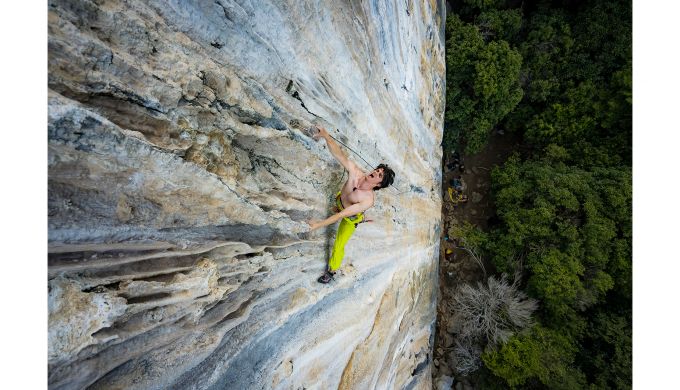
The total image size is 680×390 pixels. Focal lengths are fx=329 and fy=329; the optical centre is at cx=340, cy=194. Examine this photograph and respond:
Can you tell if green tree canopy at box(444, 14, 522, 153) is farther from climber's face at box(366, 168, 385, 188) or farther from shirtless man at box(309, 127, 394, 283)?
climber's face at box(366, 168, 385, 188)

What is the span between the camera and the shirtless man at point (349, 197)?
14.6 ft

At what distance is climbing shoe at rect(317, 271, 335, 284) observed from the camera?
194 inches

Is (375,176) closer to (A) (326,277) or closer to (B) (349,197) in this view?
(B) (349,197)

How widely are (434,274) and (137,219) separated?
884 cm

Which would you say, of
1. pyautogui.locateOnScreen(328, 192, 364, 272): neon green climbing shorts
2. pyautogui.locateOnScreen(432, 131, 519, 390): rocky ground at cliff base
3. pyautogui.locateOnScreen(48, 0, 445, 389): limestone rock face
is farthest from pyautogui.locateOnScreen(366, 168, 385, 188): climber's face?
pyautogui.locateOnScreen(432, 131, 519, 390): rocky ground at cliff base

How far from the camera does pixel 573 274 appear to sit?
8.91m

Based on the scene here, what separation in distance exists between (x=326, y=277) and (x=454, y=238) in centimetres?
822

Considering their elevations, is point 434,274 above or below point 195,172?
below

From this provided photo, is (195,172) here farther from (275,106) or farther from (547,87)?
(547,87)

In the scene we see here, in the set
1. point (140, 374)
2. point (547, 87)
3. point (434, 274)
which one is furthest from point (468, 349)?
point (140, 374)

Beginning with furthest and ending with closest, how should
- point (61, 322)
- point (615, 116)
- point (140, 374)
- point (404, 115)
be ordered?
point (615, 116) < point (404, 115) < point (140, 374) < point (61, 322)

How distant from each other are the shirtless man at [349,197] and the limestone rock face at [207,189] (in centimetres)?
21

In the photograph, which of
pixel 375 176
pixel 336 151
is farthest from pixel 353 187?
pixel 336 151

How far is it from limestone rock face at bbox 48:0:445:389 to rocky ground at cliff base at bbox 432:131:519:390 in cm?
641
